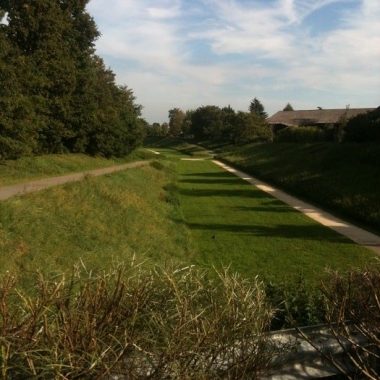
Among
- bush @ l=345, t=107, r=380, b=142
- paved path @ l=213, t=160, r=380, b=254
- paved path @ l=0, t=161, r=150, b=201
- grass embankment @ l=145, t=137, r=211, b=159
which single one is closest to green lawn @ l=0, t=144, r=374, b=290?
paved path @ l=213, t=160, r=380, b=254

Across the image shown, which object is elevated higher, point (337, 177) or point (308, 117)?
point (308, 117)

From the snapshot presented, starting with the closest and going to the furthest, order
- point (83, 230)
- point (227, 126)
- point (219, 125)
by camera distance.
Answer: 1. point (83, 230)
2. point (227, 126)
3. point (219, 125)

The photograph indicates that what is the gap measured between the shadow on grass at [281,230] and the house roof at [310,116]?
199ft

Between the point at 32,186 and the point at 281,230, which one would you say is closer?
the point at 281,230

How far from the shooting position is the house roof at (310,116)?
76188 mm

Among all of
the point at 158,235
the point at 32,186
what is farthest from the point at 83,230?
the point at 32,186

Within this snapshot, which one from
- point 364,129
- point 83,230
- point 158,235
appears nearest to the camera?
point 83,230

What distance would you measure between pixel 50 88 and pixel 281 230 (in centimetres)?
2078

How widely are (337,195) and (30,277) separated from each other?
53.2 feet

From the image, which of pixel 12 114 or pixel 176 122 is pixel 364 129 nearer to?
pixel 12 114

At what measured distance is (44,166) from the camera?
2775 centimetres

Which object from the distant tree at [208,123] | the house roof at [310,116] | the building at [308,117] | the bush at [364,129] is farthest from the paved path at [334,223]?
the distant tree at [208,123]

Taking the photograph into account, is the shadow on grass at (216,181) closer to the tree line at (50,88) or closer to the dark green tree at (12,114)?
the tree line at (50,88)

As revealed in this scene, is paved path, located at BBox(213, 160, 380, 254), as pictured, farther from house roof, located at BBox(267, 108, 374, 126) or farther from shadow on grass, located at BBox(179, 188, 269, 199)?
house roof, located at BBox(267, 108, 374, 126)
